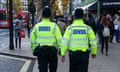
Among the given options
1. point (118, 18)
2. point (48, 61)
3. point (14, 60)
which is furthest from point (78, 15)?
point (118, 18)

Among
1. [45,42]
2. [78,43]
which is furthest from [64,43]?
[45,42]

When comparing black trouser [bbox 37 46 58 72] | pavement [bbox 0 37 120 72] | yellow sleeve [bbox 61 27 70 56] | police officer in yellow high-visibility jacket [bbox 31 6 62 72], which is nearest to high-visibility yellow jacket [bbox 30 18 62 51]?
police officer in yellow high-visibility jacket [bbox 31 6 62 72]

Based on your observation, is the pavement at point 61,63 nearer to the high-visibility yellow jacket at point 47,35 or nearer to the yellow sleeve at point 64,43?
the high-visibility yellow jacket at point 47,35

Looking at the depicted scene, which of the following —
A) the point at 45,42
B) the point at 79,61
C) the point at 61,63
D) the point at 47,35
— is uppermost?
the point at 47,35

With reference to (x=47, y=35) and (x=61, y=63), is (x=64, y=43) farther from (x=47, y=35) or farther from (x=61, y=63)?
(x=61, y=63)

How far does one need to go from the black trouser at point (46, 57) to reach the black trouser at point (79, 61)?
0.61m

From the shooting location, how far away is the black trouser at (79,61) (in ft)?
30.9

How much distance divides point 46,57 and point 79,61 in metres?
0.90

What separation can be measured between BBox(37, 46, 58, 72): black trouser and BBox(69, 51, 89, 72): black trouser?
0.61 m

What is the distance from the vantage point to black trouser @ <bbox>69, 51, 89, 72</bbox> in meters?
9.41

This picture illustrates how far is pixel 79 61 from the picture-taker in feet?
31.0

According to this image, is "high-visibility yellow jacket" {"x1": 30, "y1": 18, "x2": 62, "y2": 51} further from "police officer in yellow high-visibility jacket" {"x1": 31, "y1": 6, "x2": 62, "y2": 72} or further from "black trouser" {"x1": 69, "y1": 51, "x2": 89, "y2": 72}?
"black trouser" {"x1": 69, "y1": 51, "x2": 89, "y2": 72}

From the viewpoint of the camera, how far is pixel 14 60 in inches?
742

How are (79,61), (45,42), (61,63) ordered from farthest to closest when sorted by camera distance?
(61,63) → (45,42) → (79,61)
